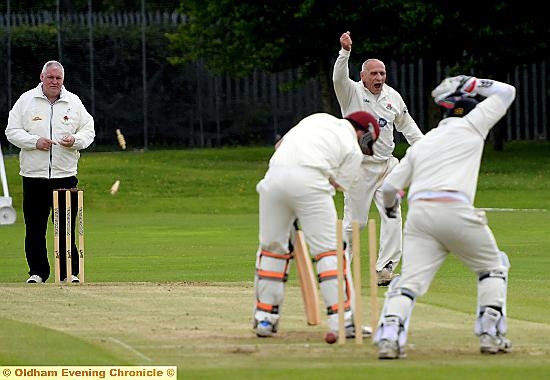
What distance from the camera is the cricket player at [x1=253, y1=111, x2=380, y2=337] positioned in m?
10.3

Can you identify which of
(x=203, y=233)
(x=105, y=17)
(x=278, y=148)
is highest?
(x=105, y=17)

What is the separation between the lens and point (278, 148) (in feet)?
35.1

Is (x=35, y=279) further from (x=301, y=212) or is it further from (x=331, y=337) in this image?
(x=331, y=337)

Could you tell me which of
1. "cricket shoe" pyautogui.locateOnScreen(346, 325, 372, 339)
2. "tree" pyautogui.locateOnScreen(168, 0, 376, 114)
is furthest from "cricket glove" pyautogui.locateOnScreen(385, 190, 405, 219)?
"tree" pyautogui.locateOnScreen(168, 0, 376, 114)

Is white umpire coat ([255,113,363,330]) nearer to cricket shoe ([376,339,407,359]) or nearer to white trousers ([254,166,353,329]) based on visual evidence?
white trousers ([254,166,353,329])

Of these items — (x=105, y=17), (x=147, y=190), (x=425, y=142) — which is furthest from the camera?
(x=105, y=17)

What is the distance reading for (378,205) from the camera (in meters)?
14.6

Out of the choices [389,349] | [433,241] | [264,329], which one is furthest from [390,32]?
[389,349]

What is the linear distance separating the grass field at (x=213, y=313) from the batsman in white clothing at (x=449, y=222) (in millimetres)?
231

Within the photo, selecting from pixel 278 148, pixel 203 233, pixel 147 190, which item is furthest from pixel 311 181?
pixel 147 190

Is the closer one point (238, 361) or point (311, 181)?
point (238, 361)

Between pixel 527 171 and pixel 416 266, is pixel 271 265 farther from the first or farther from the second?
pixel 527 171

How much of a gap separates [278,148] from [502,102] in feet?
5.44

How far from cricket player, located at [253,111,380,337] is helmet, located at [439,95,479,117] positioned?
0.77 m
